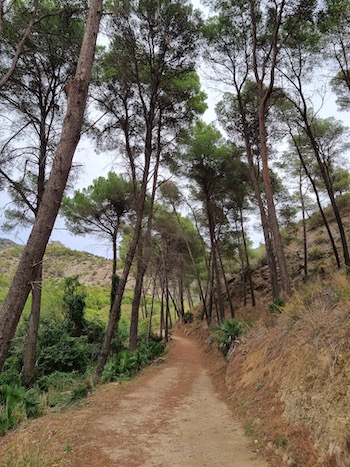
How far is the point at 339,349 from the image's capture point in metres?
3.48

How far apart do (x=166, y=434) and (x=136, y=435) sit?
1.28 ft

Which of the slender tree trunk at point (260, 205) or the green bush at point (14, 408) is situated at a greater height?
the slender tree trunk at point (260, 205)

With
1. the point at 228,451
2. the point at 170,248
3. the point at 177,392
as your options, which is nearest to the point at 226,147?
the point at 170,248

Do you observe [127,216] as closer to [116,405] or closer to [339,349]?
[116,405]

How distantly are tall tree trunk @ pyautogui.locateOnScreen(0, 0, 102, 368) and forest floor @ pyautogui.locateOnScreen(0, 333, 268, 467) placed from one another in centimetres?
105

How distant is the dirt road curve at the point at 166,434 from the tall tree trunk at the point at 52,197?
152 cm

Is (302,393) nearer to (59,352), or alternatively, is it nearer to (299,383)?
(299,383)

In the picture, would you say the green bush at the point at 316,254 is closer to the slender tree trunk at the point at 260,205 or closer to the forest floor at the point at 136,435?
the slender tree trunk at the point at 260,205

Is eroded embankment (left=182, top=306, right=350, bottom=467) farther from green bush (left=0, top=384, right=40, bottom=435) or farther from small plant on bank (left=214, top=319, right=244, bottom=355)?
green bush (left=0, top=384, right=40, bottom=435)

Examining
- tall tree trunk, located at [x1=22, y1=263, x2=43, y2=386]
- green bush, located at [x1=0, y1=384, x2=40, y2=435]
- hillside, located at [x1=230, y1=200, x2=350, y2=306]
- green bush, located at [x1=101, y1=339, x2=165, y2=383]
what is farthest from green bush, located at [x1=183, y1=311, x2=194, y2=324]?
green bush, located at [x1=0, y1=384, x2=40, y2=435]

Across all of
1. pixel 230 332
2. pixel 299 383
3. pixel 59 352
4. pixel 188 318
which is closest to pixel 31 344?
pixel 59 352

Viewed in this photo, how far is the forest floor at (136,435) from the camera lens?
3086 millimetres

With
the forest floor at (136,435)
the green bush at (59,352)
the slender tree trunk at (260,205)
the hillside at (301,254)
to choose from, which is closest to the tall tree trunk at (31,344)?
the green bush at (59,352)

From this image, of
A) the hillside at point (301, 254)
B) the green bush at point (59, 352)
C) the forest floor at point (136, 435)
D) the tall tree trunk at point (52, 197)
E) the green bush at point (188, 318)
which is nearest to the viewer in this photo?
the forest floor at point (136, 435)
